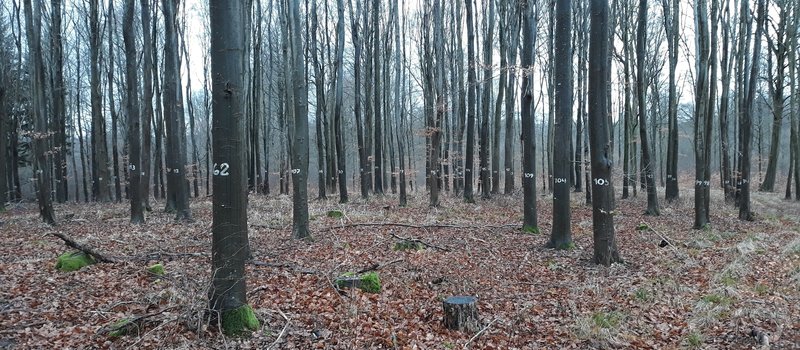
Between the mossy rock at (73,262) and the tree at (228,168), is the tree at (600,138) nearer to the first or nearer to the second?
the tree at (228,168)

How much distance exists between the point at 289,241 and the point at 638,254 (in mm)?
6906

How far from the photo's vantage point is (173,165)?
46.1 ft

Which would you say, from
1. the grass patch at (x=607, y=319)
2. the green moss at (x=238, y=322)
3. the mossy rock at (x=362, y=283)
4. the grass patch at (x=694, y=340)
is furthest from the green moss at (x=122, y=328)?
the grass patch at (x=694, y=340)

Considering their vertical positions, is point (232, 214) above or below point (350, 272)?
above

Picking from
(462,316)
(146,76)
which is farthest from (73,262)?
(146,76)

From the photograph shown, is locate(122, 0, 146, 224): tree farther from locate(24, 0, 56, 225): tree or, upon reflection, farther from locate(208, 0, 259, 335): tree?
locate(208, 0, 259, 335): tree

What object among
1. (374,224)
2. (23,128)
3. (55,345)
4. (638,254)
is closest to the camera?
(55,345)

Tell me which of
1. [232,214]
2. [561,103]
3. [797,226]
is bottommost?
[797,226]

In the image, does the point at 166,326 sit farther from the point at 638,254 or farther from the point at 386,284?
the point at 638,254

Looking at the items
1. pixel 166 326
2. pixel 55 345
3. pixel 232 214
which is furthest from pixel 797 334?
pixel 55 345

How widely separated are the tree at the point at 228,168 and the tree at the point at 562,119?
6.58 meters

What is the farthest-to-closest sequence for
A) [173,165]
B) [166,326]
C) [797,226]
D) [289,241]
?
[173,165] < [797,226] < [289,241] < [166,326]

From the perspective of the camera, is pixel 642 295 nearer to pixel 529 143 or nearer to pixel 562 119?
pixel 562 119

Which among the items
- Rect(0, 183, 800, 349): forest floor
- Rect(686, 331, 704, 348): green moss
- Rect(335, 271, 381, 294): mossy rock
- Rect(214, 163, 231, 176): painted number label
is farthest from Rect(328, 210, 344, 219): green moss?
Rect(686, 331, 704, 348): green moss
